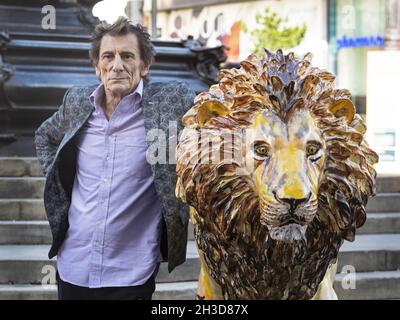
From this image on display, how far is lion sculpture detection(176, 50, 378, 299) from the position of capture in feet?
9.39

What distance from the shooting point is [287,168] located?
283 centimetres

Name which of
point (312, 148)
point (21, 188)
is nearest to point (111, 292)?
point (312, 148)

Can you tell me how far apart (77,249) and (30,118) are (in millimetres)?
3933

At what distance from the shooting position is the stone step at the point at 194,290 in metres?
5.50

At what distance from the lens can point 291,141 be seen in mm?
2881

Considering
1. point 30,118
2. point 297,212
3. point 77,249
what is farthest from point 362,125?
point 30,118

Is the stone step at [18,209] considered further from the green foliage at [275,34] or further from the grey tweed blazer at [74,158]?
the green foliage at [275,34]

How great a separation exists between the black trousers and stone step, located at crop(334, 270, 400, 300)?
245cm

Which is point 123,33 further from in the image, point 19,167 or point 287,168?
point 19,167

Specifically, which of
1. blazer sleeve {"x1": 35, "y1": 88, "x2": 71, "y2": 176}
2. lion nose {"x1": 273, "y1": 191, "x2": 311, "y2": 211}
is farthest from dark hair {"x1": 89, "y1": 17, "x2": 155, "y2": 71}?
lion nose {"x1": 273, "y1": 191, "x2": 311, "y2": 211}

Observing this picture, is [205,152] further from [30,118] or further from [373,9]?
[373,9]

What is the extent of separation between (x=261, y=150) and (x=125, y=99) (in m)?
0.88

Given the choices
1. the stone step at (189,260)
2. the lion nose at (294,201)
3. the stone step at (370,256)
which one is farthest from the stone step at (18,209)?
the lion nose at (294,201)

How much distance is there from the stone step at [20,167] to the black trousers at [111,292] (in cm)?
324
